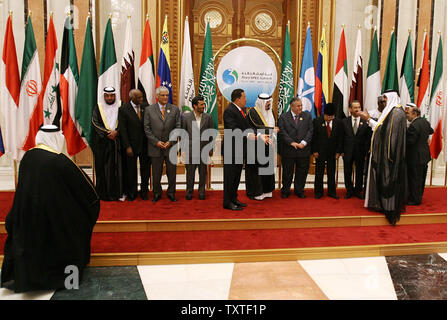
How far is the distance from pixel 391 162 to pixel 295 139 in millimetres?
1301

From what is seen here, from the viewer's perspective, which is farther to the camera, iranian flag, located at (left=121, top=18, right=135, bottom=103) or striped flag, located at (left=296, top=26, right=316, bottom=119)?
striped flag, located at (left=296, top=26, right=316, bottom=119)

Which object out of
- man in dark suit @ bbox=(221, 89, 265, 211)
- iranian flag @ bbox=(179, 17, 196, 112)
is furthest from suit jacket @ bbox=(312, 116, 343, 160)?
iranian flag @ bbox=(179, 17, 196, 112)

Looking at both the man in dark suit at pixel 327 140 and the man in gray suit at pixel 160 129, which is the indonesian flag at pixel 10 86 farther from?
the man in dark suit at pixel 327 140

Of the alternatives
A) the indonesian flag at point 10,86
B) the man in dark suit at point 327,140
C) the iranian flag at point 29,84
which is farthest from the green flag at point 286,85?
the indonesian flag at point 10,86

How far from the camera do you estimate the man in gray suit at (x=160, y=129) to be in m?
4.76

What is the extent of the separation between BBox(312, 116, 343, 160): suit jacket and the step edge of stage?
115cm

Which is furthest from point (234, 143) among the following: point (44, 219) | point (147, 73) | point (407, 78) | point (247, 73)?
point (407, 78)

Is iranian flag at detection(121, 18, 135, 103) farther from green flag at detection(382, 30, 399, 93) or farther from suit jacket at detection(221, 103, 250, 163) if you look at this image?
green flag at detection(382, 30, 399, 93)

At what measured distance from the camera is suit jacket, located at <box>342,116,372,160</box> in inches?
Result: 201

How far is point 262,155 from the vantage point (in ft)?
16.0

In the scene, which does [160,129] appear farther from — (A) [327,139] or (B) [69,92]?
(A) [327,139]

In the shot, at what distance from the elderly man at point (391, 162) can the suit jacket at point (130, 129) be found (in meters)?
2.93

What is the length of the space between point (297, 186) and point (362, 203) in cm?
89
